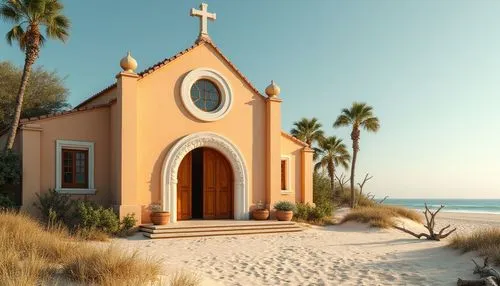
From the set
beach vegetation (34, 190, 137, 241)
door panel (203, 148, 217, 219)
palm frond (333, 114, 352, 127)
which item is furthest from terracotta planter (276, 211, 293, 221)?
palm frond (333, 114, 352, 127)

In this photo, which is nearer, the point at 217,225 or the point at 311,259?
the point at 311,259

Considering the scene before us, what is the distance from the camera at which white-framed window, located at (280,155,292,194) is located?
56.2 feet

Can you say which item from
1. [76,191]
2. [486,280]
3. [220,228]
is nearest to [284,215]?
[220,228]

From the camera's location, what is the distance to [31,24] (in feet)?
45.6

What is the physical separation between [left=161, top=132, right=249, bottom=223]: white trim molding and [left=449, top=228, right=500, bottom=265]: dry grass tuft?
728cm

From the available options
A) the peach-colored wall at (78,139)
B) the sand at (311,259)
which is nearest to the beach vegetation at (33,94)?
the peach-colored wall at (78,139)

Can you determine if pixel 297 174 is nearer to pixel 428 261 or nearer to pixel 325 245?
pixel 325 245

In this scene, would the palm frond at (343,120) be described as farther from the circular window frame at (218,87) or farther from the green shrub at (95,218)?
the green shrub at (95,218)

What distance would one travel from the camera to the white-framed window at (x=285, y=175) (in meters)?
17.1

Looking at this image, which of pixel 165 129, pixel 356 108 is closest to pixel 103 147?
pixel 165 129

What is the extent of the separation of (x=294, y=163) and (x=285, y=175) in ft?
2.37

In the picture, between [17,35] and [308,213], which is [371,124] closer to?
[308,213]

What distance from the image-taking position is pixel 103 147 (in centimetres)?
1388

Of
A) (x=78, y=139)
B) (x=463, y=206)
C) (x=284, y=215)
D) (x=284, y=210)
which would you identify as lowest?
(x=463, y=206)
